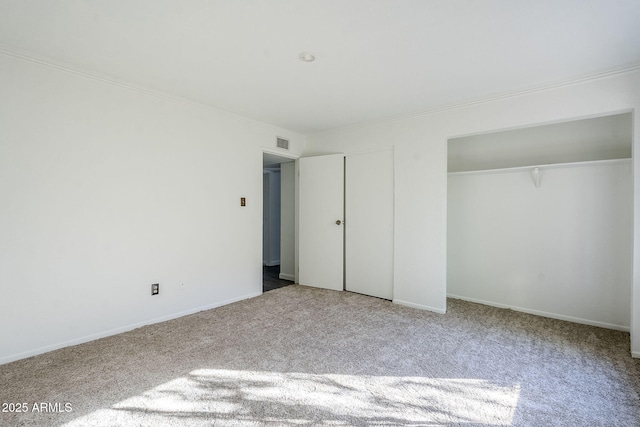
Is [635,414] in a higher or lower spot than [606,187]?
lower

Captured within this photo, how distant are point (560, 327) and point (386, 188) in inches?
92.1

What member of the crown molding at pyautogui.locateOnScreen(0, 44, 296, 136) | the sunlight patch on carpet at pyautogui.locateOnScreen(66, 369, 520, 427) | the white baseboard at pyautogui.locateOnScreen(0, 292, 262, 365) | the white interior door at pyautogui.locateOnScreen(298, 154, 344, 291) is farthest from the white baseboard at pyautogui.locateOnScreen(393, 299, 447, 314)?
the crown molding at pyautogui.locateOnScreen(0, 44, 296, 136)

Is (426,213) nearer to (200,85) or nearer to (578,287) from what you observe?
(578,287)

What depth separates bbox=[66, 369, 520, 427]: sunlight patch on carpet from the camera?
166cm

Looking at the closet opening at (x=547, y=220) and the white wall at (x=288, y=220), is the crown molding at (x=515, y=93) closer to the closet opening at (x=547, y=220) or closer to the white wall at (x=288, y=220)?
the closet opening at (x=547, y=220)

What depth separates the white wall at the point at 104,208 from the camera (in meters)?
2.28

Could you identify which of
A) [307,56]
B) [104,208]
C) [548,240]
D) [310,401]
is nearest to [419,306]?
[548,240]

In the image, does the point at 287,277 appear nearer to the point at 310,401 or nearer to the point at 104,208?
the point at 104,208

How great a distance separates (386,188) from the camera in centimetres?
395

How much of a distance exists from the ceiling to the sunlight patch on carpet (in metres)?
2.36

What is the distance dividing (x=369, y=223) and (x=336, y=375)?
2307mm

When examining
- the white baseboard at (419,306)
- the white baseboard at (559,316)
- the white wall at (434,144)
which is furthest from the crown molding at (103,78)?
the white baseboard at (559,316)

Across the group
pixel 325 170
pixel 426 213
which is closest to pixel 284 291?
pixel 325 170

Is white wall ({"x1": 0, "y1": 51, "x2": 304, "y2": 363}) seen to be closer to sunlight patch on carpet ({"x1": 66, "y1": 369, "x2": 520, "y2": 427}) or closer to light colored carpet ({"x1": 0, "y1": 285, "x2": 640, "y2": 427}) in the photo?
light colored carpet ({"x1": 0, "y1": 285, "x2": 640, "y2": 427})
